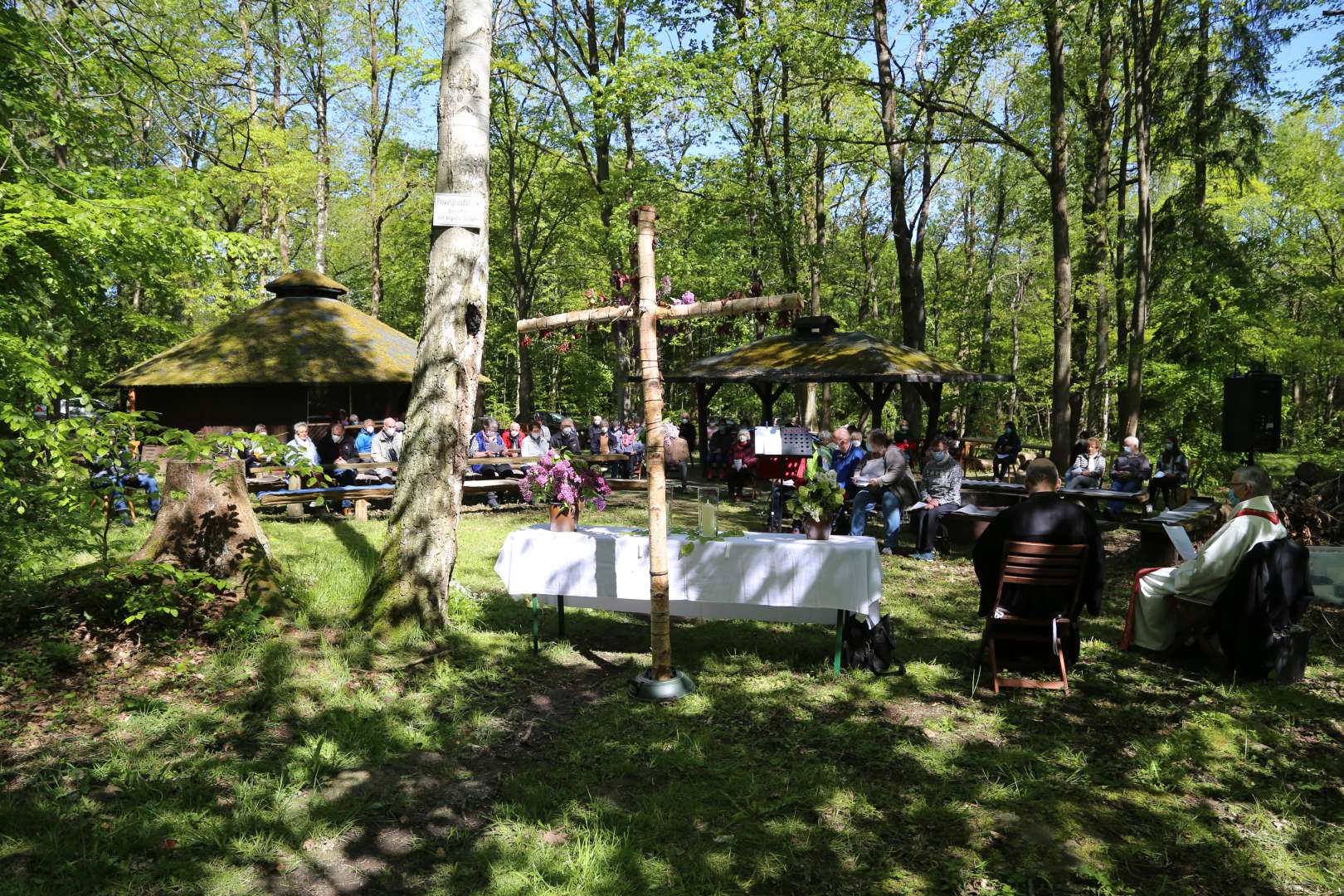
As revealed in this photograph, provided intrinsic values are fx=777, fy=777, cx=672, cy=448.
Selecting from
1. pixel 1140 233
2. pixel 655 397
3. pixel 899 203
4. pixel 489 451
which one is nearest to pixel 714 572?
pixel 655 397

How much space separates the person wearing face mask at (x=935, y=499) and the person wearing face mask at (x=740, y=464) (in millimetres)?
5318

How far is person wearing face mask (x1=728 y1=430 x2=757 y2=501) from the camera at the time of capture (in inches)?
590

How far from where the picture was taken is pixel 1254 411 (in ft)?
32.9

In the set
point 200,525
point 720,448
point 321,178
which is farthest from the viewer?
point 321,178

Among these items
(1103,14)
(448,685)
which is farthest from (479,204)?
(1103,14)

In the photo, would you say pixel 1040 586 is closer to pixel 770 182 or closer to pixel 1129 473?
pixel 1129 473

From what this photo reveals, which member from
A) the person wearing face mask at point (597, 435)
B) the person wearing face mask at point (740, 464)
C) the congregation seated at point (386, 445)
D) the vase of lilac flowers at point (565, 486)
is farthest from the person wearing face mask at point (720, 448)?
the vase of lilac flowers at point (565, 486)

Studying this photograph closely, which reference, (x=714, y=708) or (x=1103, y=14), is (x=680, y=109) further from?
(x=714, y=708)

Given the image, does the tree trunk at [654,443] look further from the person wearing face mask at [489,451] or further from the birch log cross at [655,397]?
the person wearing face mask at [489,451]

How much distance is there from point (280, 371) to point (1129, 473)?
55.5 ft

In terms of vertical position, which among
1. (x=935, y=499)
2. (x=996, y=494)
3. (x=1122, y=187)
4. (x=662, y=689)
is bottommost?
(x=662, y=689)

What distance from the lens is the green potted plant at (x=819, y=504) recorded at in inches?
209

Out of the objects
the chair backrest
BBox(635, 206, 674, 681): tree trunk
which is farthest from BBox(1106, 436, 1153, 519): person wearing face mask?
BBox(635, 206, 674, 681): tree trunk

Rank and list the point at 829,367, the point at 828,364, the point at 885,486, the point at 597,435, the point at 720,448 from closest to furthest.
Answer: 1. the point at 885,486
2. the point at 829,367
3. the point at 828,364
4. the point at 720,448
5. the point at 597,435
